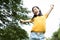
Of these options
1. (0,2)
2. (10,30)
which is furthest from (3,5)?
(10,30)

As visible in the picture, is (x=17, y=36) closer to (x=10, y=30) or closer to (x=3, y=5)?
(x=10, y=30)

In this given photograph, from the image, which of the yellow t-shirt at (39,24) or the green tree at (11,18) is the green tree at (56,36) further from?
the yellow t-shirt at (39,24)

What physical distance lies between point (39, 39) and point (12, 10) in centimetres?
855

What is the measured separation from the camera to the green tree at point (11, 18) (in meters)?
11.7

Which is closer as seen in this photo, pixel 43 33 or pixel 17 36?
pixel 43 33

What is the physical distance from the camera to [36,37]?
3.68 meters

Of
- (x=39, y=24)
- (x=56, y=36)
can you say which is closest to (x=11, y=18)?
(x=39, y=24)

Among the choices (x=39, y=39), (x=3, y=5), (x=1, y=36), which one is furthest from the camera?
(x=3, y=5)

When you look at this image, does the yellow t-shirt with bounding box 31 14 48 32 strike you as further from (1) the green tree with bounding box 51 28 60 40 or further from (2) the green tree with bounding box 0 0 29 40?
(1) the green tree with bounding box 51 28 60 40

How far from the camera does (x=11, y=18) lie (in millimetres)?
12008

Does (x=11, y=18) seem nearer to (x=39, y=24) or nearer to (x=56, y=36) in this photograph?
(x=39, y=24)

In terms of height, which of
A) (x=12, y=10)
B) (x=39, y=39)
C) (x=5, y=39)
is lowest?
(x=5, y=39)

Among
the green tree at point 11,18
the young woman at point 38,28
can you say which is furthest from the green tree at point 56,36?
the young woman at point 38,28

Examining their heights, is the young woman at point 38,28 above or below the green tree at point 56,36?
above
